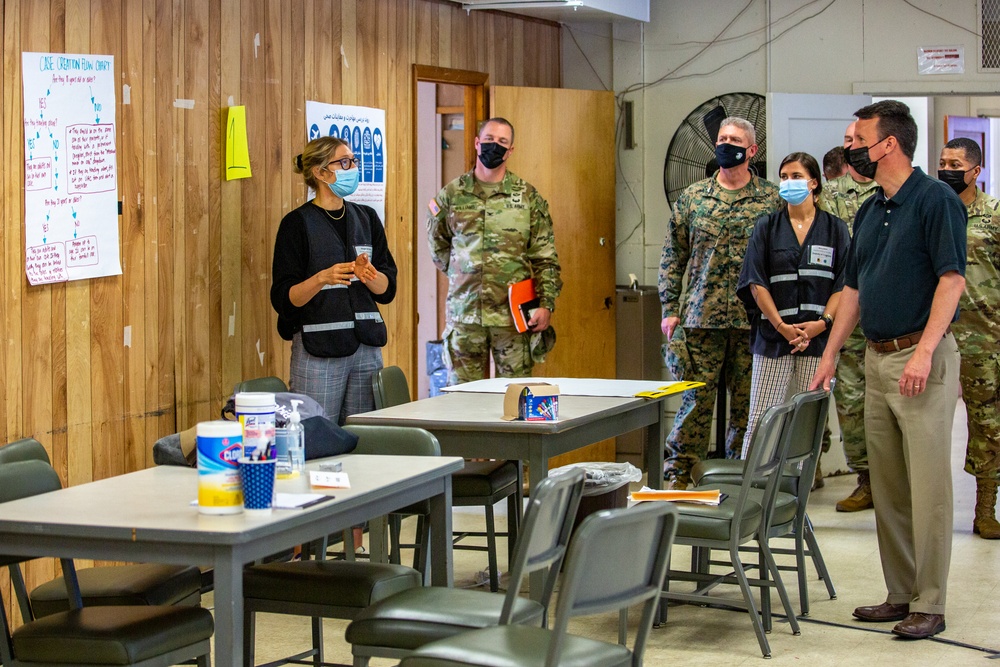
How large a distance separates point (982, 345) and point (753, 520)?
7.51 feet

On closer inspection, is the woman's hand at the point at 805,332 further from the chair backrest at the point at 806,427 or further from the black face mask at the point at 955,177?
the chair backrest at the point at 806,427

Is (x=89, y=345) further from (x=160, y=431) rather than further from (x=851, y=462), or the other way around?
(x=851, y=462)

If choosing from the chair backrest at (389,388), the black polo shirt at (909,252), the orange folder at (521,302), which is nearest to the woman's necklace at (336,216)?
the chair backrest at (389,388)

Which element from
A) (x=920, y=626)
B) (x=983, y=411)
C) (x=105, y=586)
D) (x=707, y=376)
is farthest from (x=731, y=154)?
(x=105, y=586)

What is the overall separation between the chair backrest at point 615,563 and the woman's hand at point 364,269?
2802 millimetres

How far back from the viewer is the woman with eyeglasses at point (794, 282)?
6.00 m

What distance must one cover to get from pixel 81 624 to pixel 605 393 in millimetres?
2431

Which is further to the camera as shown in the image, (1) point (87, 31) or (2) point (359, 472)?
(1) point (87, 31)

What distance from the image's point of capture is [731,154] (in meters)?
6.37

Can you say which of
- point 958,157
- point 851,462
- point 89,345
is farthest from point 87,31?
point 851,462

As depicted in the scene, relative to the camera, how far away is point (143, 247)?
17.2 ft

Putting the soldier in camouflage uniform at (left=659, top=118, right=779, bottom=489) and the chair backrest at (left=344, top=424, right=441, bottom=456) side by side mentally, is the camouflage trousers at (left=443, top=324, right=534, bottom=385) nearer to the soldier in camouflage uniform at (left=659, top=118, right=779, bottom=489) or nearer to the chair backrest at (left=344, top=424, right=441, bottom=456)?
the soldier in camouflage uniform at (left=659, top=118, right=779, bottom=489)

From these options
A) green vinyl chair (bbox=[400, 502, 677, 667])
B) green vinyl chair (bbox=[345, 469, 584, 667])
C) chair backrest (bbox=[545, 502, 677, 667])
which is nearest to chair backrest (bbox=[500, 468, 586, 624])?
green vinyl chair (bbox=[345, 469, 584, 667])

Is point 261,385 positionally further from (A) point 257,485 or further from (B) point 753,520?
(A) point 257,485
